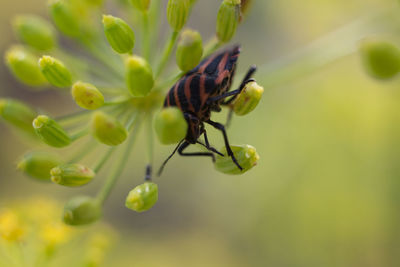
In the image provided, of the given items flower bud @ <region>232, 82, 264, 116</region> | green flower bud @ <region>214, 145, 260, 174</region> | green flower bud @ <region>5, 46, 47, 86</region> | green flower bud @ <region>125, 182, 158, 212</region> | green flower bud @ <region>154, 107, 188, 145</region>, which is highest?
green flower bud @ <region>5, 46, 47, 86</region>

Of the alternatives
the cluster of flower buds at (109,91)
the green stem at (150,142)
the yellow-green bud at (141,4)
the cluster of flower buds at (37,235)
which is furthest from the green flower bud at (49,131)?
the yellow-green bud at (141,4)

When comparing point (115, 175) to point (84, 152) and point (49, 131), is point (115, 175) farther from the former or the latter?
point (49, 131)

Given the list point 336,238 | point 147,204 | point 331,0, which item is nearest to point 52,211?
point 147,204

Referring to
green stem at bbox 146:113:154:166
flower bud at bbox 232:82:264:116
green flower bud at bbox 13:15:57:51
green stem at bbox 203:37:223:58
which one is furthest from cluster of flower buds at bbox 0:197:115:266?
green flower bud at bbox 13:15:57:51

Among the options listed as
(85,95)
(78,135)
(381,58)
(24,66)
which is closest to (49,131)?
(78,135)

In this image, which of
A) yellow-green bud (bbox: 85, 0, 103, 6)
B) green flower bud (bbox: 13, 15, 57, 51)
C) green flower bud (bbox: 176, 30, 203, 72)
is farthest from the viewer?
yellow-green bud (bbox: 85, 0, 103, 6)

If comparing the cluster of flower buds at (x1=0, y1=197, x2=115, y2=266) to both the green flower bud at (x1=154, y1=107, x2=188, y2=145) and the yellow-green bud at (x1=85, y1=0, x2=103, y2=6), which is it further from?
the yellow-green bud at (x1=85, y1=0, x2=103, y2=6)
